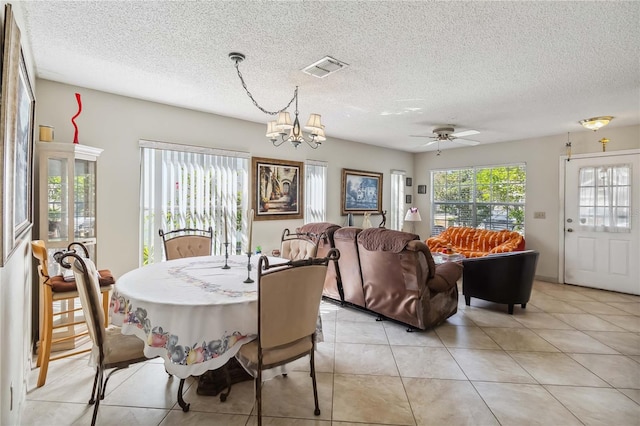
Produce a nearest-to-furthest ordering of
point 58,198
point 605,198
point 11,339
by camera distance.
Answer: point 11,339, point 58,198, point 605,198

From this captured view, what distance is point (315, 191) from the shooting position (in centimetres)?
554

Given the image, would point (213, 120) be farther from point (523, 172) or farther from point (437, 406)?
point (523, 172)

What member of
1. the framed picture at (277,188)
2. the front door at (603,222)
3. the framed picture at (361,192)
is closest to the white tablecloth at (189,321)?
the framed picture at (277,188)

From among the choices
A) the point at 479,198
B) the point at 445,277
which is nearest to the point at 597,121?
the point at 479,198

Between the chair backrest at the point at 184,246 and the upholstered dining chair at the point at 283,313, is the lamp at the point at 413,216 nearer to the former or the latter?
the chair backrest at the point at 184,246

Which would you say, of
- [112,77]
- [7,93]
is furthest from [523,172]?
[7,93]

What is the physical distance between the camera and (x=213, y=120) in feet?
13.9

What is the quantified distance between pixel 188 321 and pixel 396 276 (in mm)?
2080

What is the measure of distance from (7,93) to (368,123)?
4041mm

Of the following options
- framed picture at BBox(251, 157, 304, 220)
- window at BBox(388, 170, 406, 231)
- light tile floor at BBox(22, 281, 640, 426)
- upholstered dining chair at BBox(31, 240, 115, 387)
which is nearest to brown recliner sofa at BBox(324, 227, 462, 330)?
light tile floor at BBox(22, 281, 640, 426)

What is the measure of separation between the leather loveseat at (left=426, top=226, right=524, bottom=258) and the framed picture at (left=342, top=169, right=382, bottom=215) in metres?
1.35

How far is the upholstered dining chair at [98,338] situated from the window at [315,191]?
3.69 metres

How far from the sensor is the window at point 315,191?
17.7 ft

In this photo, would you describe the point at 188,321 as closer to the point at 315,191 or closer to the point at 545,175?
the point at 315,191
